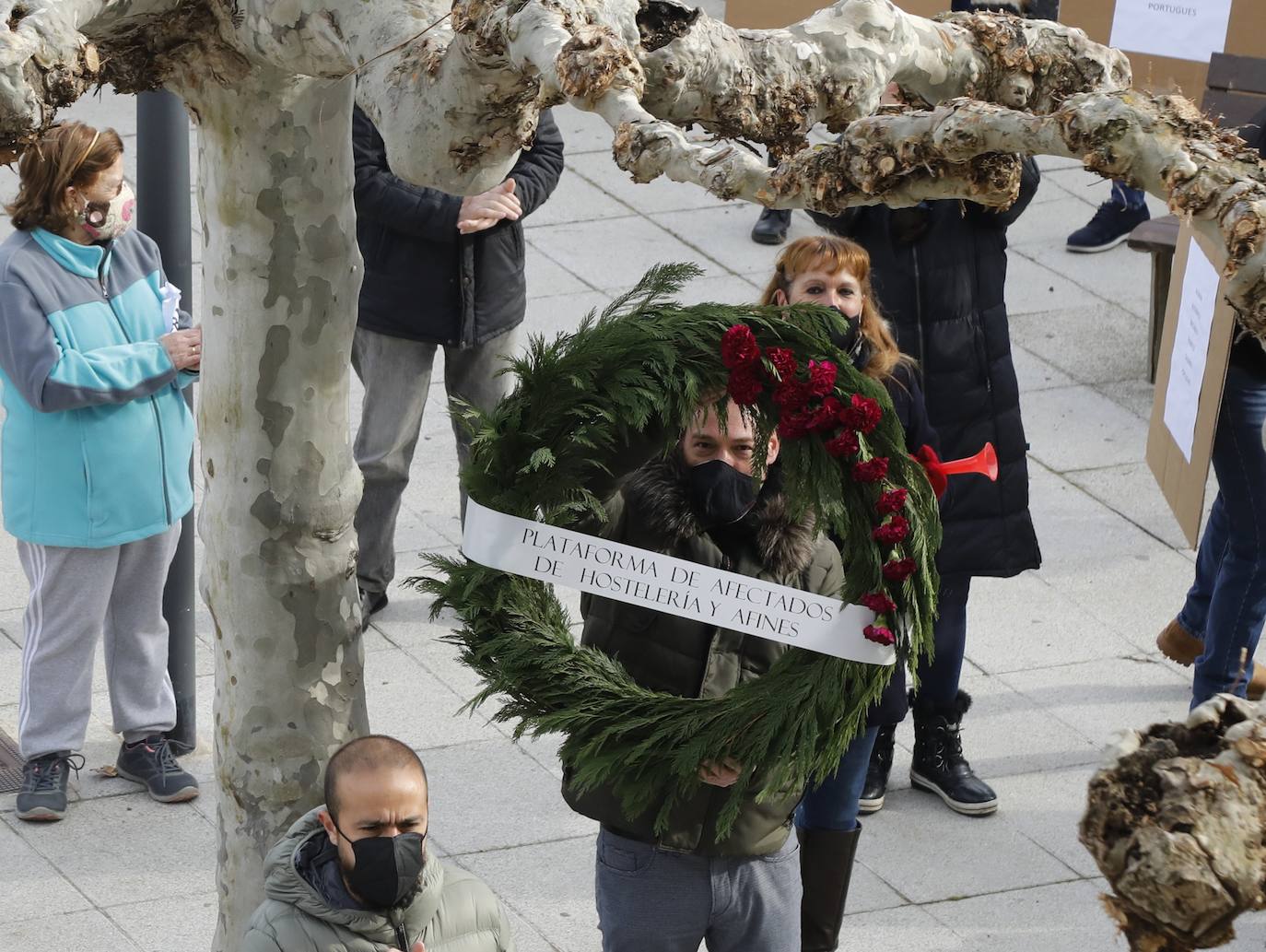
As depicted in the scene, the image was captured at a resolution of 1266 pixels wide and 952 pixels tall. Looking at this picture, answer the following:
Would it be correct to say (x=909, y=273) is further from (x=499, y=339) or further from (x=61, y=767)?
(x=61, y=767)

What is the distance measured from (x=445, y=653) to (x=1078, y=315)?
424 cm

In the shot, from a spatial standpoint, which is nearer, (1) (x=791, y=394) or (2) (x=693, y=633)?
(1) (x=791, y=394)

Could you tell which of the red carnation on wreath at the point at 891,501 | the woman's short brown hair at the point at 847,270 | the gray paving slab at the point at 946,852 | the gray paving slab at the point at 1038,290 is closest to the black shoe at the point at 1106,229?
the gray paving slab at the point at 1038,290

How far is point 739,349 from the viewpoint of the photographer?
12.7 ft

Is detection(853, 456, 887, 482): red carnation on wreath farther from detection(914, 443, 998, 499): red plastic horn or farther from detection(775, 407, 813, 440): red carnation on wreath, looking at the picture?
detection(914, 443, 998, 499): red plastic horn

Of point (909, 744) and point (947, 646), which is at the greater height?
point (947, 646)

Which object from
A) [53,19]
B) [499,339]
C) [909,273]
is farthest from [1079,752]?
[53,19]

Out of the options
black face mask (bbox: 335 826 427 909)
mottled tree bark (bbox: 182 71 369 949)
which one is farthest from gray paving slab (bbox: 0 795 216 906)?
black face mask (bbox: 335 826 427 909)

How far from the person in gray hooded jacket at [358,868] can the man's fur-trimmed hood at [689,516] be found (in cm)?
74

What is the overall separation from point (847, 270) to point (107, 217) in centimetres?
215

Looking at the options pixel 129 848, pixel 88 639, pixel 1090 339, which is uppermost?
pixel 88 639

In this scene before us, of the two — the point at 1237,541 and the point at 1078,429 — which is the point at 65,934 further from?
the point at 1078,429

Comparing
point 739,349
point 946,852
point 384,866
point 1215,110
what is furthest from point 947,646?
point 1215,110

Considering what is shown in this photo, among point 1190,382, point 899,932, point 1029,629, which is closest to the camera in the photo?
point 899,932
